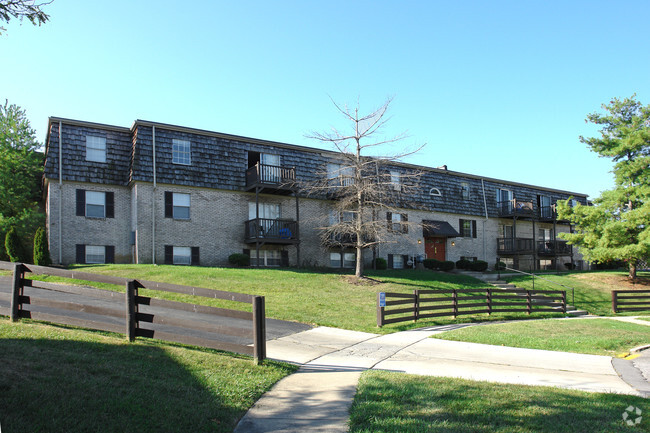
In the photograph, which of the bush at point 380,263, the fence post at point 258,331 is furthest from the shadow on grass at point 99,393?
the bush at point 380,263

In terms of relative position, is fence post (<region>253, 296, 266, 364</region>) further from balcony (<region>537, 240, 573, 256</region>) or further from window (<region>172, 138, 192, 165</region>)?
balcony (<region>537, 240, 573, 256</region>)

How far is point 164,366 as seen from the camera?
639 centimetres

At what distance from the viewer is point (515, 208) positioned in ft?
110

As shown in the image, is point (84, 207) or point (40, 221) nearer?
point (84, 207)

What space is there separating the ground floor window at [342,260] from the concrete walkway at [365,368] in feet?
Answer: 47.5

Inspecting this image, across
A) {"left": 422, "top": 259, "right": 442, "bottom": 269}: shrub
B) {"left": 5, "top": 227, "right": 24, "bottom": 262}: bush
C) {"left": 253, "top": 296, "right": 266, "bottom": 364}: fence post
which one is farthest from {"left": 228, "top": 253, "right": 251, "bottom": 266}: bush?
{"left": 253, "top": 296, "right": 266, "bottom": 364}: fence post

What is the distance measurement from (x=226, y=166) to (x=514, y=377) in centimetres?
1900

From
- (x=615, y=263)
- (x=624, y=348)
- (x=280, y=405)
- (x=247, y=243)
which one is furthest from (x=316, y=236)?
(x=615, y=263)

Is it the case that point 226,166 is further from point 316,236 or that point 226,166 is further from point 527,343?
point 527,343

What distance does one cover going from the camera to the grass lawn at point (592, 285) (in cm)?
2244

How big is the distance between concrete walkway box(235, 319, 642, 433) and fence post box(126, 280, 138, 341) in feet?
8.11

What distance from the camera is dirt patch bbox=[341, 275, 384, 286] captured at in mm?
21170

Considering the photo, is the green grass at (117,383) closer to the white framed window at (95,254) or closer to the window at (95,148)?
the white framed window at (95,254)

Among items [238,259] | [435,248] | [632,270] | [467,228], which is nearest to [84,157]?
[238,259]
